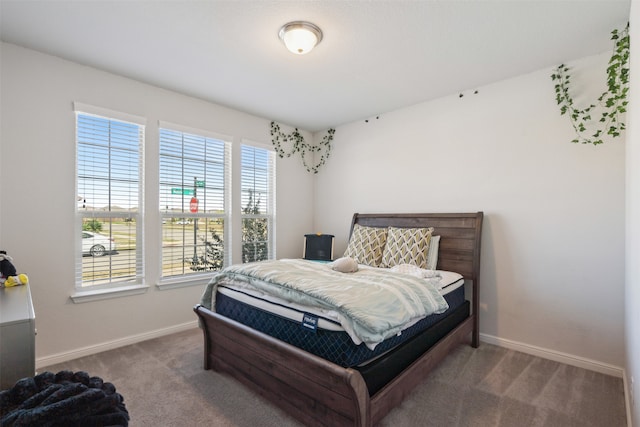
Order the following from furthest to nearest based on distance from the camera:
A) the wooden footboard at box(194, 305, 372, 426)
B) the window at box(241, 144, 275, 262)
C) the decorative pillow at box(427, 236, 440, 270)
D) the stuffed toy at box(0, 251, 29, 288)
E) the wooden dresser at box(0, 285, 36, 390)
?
the window at box(241, 144, 275, 262) < the decorative pillow at box(427, 236, 440, 270) < the stuffed toy at box(0, 251, 29, 288) < the wooden footboard at box(194, 305, 372, 426) < the wooden dresser at box(0, 285, 36, 390)

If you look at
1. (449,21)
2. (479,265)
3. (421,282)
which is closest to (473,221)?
(479,265)

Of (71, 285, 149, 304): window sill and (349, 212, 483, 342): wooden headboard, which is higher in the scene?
(349, 212, 483, 342): wooden headboard

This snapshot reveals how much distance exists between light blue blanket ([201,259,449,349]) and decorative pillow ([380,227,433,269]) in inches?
29.9

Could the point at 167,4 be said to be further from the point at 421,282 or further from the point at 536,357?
the point at 536,357

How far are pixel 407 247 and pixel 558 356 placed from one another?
5.14 ft

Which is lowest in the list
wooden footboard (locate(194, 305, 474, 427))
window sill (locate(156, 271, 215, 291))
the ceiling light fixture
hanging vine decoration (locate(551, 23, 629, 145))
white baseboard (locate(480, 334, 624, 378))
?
white baseboard (locate(480, 334, 624, 378))

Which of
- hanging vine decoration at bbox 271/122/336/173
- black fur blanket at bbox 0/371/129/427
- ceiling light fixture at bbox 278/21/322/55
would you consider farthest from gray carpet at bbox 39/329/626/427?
hanging vine decoration at bbox 271/122/336/173

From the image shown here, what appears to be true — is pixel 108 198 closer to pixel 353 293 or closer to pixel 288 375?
pixel 288 375

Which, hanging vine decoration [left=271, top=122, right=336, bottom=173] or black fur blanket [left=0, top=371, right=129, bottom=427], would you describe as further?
hanging vine decoration [left=271, top=122, right=336, bottom=173]

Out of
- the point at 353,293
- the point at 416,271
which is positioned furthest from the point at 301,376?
the point at 416,271

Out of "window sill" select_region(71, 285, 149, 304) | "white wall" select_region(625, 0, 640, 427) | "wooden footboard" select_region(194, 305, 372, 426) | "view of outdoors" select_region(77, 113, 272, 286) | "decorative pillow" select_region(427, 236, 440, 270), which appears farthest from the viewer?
"decorative pillow" select_region(427, 236, 440, 270)

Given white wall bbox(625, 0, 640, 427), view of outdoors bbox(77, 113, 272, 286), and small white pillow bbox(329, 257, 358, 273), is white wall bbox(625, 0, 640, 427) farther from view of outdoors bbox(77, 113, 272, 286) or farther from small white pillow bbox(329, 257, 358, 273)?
view of outdoors bbox(77, 113, 272, 286)

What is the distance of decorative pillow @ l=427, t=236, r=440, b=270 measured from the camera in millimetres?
3085

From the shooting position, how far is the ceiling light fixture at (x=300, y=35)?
2141mm
